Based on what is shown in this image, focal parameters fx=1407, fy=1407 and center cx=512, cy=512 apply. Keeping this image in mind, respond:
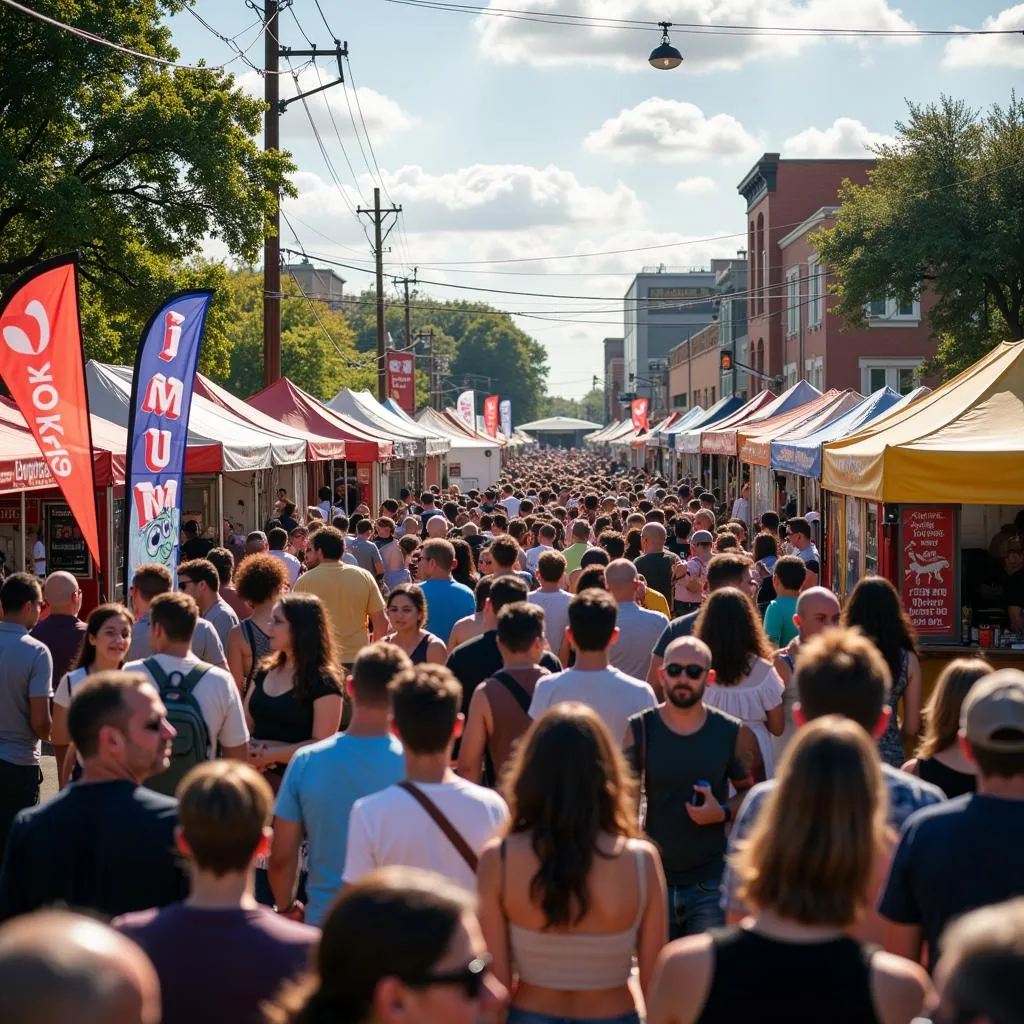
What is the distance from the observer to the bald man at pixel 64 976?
1.73 m

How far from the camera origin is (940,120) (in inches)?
1362

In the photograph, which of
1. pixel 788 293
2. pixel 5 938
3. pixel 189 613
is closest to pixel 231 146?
pixel 189 613

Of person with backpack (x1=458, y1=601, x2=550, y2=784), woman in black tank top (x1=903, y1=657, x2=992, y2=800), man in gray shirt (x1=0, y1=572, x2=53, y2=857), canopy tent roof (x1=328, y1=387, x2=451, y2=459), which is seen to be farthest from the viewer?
canopy tent roof (x1=328, y1=387, x2=451, y2=459)

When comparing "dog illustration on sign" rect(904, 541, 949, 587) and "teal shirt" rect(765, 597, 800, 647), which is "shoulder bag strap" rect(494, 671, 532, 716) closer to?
"teal shirt" rect(765, 597, 800, 647)

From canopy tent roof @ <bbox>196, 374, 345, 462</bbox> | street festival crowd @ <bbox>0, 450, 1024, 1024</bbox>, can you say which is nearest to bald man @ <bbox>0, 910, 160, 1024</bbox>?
street festival crowd @ <bbox>0, 450, 1024, 1024</bbox>

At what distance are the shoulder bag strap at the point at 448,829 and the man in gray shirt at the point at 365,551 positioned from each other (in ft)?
29.9

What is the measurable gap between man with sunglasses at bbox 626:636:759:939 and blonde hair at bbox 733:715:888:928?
1.82m

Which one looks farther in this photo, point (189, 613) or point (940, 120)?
point (940, 120)

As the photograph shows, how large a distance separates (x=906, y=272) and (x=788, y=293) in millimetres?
21917

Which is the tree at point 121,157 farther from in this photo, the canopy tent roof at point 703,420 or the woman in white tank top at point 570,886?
the woman in white tank top at point 570,886

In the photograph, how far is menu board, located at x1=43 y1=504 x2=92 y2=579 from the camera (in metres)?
15.5

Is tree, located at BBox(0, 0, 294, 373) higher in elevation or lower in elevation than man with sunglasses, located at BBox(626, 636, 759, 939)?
higher

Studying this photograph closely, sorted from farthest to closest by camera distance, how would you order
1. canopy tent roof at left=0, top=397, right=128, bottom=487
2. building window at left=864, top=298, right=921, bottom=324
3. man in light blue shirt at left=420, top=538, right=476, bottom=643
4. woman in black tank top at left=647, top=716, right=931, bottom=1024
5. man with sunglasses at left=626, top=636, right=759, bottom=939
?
building window at left=864, top=298, right=921, bottom=324 → canopy tent roof at left=0, top=397, right=128, bottom=487 → man in light blue shirt at left=420, top=538, right=476, bottom=643 → man with sunglasses at left=626, top=636, right=759, bottom=939 → woman in black tank top at left=647, top=716, right=931, bottom=1024

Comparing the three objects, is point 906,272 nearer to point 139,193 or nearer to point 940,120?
point 940,120
